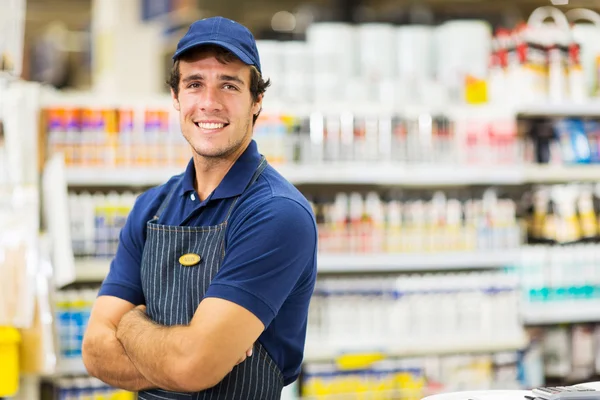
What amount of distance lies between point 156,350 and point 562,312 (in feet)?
11.3

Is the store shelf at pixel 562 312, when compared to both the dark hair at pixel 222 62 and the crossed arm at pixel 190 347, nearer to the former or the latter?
the dark hair at pixel 222 62

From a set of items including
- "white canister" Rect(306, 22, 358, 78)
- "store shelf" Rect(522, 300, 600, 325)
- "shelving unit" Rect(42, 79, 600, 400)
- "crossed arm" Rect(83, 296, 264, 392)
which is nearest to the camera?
"crossed arm" Rect(83, 296, 264, 392)

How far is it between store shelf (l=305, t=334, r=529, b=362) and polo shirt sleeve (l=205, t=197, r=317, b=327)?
8.10 feet

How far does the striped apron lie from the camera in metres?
Answer: 2.01

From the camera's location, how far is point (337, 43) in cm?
466

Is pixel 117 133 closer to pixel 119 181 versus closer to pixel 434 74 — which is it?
pixel 119 181

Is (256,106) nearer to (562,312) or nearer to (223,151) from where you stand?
(223,151)

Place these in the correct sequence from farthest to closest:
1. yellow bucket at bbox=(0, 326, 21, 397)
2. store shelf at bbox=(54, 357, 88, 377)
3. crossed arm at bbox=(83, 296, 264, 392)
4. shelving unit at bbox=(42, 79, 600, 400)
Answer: shelving unit at bbox=(42, 79, 600, 400), store shelf at bbox=(54, 357, 88, 377), yellow bucket at bbox=(0, 326, 21, 397), crossed arm at bbox=(83, 296, 264, 392)

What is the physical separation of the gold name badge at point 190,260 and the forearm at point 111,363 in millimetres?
300

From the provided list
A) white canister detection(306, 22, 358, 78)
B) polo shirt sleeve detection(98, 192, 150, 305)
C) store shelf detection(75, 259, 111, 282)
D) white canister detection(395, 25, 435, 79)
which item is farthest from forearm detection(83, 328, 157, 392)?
white canister detection(395, 25, 435, 79)

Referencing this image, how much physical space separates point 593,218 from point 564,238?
259 millimetres

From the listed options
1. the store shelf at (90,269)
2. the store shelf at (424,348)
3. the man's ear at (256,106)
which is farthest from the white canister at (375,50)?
the man's ear at (256,106)

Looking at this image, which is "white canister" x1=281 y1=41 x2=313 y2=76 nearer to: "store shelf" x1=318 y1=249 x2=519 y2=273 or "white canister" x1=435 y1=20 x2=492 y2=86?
"white canister" x1=435 y1=20 x2=492 y2=86

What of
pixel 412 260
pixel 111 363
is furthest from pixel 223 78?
pixel 412 260
